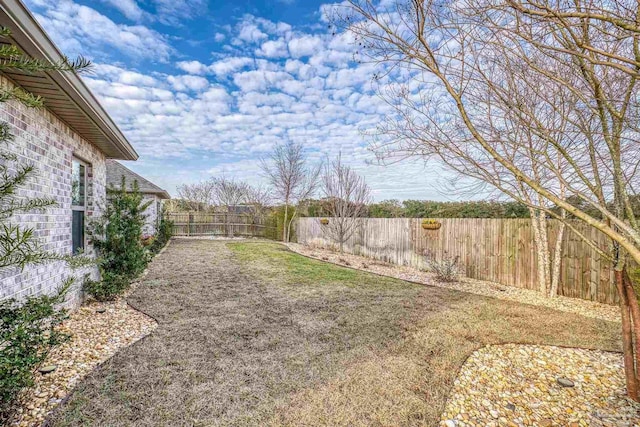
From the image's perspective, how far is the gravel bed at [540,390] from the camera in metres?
2.28

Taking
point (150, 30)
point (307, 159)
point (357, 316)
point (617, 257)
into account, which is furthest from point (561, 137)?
point (307, 159)

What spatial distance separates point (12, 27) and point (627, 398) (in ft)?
17.5

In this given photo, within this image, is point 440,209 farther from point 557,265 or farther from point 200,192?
point 200,192

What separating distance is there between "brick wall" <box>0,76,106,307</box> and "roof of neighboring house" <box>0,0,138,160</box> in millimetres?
166

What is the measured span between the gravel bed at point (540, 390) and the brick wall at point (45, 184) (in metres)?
4.05

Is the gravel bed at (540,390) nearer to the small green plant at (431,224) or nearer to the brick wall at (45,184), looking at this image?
the brick wall at (45,184)

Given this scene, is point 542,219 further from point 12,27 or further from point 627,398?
point 12,27

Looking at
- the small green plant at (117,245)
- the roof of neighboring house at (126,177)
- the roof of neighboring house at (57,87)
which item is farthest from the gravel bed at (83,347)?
the roof of neighboring house at (126,177)

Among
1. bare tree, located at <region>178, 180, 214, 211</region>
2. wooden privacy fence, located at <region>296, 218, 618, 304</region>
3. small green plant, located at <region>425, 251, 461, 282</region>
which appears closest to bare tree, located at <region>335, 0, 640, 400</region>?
wooden privacy fence, located at <region>296, 218, 618, 304</region>

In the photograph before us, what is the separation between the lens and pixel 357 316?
15.0 ft

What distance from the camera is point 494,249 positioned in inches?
282

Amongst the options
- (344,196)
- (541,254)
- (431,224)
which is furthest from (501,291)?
(344,196)

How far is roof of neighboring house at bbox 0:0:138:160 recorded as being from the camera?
6.52ft

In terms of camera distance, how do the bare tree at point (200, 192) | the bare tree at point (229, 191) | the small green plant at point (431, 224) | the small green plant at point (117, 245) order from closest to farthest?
1. the small green plant at point (117, 245)
2. the small green plant at point (431, 224)
3. the bare tree at point (229, 191)
4. the bare tree at point (200, 192)
